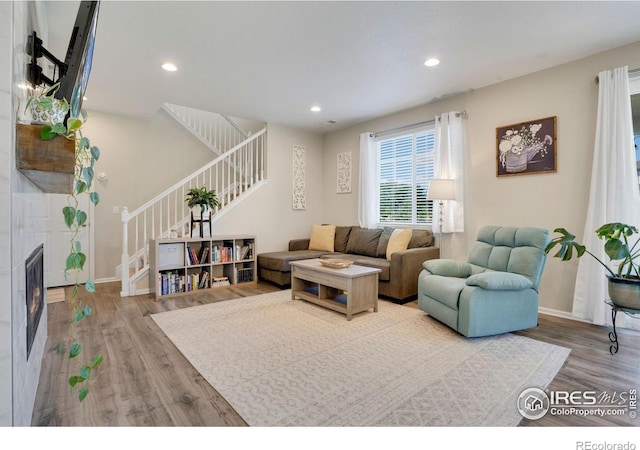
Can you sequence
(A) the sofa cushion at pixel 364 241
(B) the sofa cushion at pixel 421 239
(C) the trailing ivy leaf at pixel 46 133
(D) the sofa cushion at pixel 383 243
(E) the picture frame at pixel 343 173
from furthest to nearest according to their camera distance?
(E) the picture frame at pixel 343 173, (A) the sofa cushion at pixel 364 241, (D) the sofa cushion at pixel 383 243, (B) the sofa cushion at pixel 421 239, (C) the trailing ivy leaf at pixel 46 133

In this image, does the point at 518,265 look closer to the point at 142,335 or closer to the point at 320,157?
the point at 142,335

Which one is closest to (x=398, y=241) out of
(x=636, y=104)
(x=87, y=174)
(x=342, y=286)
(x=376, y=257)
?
(x=376, y=257)

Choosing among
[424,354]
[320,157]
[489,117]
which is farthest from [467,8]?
[320,157]

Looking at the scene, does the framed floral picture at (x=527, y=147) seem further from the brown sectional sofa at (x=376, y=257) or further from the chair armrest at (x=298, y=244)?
the chair armrest at (x=298, y=244)

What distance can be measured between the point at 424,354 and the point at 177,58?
11.6ft

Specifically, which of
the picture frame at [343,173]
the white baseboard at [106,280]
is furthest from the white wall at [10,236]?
the picture frame at [343,173]

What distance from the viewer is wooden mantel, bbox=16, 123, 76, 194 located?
128cm

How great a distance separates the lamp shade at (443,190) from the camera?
12.9ft

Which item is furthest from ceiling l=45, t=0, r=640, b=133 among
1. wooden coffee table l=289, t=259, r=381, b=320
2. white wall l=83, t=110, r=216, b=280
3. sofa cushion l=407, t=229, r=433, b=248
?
wooden coffee table l=289, t=259, r=381, b=320

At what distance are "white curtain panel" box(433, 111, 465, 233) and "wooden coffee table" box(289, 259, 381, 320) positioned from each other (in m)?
1.45

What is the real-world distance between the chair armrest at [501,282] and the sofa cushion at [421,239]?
1.56 m

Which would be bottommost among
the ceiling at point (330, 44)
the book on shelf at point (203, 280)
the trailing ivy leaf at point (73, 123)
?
the book on shelf at point (203, 280)

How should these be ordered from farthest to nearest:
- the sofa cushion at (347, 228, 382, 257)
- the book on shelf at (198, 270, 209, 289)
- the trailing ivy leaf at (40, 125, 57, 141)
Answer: the sofa cushion at (347, 228, 382, 257), the book on shelf at (198, 270, 209, 289), the trailing ivy leaf at (40, 125, 57, 141)

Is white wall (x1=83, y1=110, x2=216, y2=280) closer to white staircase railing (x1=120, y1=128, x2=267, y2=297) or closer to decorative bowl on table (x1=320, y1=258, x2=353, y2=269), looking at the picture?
white staircase railing (x1=120, y1=128, x2=267, y2=297)
